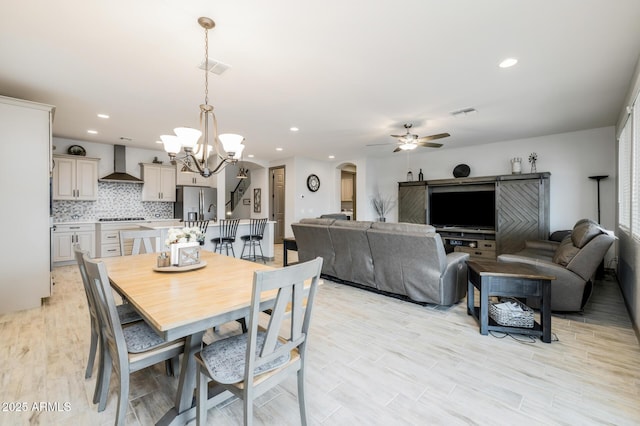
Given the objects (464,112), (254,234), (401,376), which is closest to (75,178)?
(254,234)

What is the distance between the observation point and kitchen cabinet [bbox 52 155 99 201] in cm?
565

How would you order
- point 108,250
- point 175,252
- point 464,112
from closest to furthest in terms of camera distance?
1. point 175,252
2. point 464,112
3. point 108,250

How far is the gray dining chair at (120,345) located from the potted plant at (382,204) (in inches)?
280

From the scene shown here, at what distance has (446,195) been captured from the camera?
23.2ft

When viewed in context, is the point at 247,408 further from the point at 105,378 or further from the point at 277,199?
the point at 277,199

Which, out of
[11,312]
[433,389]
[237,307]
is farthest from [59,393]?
[433,389]

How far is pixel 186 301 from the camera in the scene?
151cm

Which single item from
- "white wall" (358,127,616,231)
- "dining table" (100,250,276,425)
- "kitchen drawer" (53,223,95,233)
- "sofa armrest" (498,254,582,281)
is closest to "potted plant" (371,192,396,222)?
"white wall" (358,127,616,231)

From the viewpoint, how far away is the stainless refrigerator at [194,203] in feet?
22.9

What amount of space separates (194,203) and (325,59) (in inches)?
218

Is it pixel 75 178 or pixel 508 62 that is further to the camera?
pixel 75 178

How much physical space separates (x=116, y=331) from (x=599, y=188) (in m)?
7.28

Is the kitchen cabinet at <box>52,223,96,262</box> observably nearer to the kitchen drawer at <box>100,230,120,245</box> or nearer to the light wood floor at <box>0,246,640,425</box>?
the kitchen drawer at <box>100,230,120,245</box>

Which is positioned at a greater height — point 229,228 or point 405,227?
point 405,227
